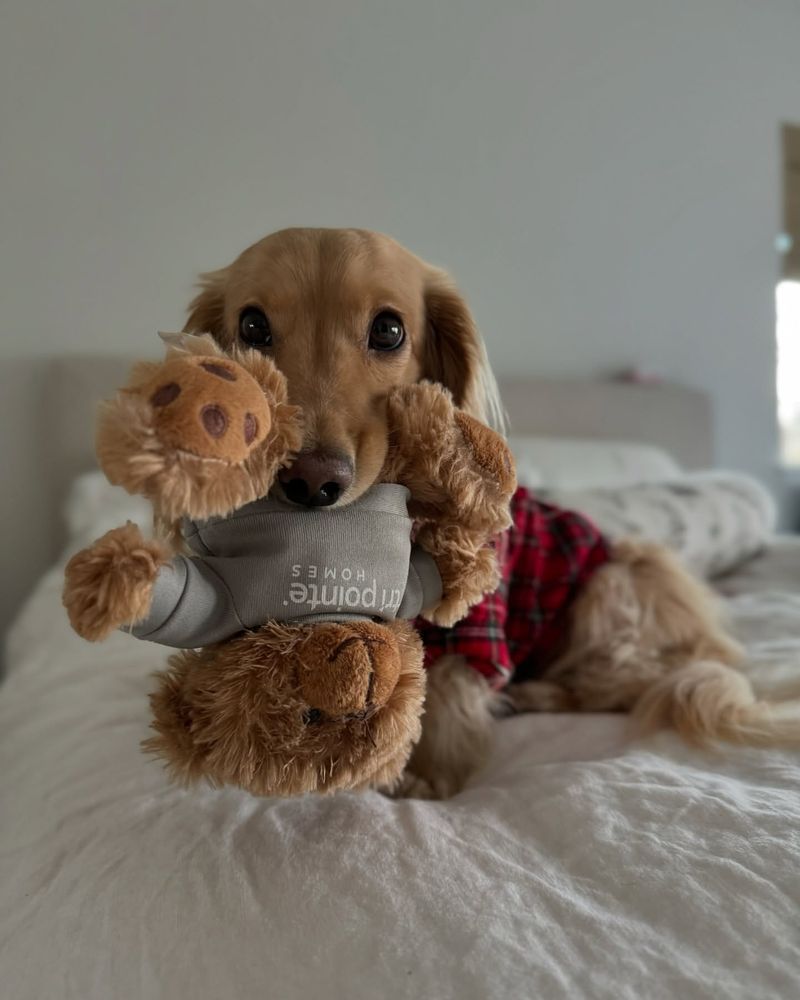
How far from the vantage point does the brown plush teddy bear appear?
50 centimetres

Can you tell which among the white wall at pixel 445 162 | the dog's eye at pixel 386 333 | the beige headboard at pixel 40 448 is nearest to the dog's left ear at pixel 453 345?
the dog's eye at pixel 386 333

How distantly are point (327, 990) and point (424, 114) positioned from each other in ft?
9.13

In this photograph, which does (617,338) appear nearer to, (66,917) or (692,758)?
(692,758)

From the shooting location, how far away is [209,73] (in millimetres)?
2283

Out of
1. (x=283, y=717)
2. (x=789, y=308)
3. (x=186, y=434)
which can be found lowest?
(x=283, y=717)

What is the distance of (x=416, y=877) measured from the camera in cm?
60

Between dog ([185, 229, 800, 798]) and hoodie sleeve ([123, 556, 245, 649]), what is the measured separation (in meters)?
0.10

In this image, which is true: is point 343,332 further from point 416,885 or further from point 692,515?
point 692,515

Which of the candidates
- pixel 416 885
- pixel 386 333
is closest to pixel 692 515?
pixel 386 333

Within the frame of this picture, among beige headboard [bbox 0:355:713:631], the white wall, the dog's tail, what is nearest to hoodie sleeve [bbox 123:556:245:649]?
the dog's tail

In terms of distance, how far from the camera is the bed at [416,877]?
51cm

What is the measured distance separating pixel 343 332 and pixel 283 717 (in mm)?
440

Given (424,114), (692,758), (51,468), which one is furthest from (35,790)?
(424,114)

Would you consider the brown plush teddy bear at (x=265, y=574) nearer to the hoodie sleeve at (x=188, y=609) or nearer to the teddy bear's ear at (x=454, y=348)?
the hoodie sleeve at (x=188, y=609)
